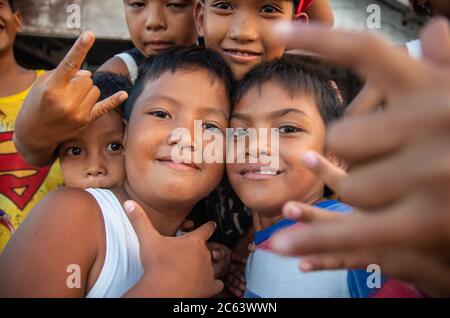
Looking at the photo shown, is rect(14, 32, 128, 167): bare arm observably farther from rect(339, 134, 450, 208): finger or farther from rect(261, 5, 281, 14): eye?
rect(339, 134, 450, 208): finger

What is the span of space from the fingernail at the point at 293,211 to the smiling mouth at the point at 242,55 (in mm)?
935

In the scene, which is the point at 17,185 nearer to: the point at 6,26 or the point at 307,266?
the point at 6,26

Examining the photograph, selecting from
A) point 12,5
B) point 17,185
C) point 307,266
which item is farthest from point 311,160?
point 12,5

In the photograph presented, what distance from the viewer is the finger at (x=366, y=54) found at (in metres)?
0.57

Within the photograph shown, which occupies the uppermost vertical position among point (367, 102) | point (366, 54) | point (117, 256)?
point (366, 54)

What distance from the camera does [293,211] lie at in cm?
75

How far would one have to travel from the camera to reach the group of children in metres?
1.05

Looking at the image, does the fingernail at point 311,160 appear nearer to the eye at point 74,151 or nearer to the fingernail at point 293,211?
the fingernail at point 293,211

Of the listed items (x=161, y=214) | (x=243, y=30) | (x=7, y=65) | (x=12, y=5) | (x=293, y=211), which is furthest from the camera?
(x=12, y=5)

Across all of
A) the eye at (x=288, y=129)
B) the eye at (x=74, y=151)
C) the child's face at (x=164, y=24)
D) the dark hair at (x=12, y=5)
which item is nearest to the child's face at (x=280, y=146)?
the eye at (x=288, y=129)

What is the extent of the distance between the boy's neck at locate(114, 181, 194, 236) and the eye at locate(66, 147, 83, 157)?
0.20 metres

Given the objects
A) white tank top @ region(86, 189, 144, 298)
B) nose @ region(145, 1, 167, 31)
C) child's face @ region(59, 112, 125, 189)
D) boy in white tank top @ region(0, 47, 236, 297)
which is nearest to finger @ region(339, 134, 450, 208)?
boy in white tank top @ region(0, 47, 236, 297)

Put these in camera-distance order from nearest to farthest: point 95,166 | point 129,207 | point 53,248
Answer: point 53,248 < point 129,207 < point 95,166

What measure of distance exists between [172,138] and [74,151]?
1.30ft
